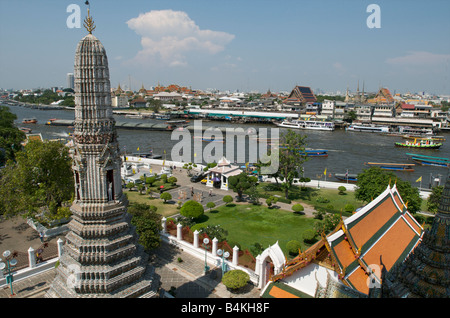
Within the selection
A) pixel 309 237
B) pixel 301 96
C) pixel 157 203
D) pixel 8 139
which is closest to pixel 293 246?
pixel 309 237

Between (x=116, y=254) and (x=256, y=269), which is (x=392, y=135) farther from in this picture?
(x=116, y=254)

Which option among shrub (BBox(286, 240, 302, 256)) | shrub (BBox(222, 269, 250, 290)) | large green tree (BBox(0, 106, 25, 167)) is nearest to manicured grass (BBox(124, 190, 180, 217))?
shrub (BBox(286, 240, 302, 256))

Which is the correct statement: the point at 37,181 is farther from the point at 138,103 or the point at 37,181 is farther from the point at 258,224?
the point at 138,103

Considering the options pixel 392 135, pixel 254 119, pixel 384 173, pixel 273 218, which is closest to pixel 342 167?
pixel 384 173

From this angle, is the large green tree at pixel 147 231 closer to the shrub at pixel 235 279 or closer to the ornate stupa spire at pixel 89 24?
the shrub at pixel 235 279

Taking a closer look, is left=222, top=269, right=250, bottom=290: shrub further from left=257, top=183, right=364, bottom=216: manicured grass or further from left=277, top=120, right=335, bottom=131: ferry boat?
left=277, top=120, right=335, bottom=131: ferry boat
